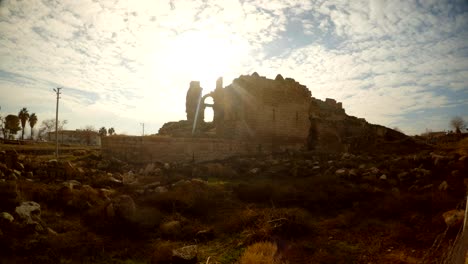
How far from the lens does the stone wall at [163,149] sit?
13352 mm

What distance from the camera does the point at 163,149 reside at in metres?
13.8

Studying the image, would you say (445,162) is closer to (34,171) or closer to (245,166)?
(245,166)

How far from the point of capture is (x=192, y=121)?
26.0 m

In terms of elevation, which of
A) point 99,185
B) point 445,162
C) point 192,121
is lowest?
point 99,185

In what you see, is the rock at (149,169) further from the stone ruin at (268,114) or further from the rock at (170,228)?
the rock at (170,228)

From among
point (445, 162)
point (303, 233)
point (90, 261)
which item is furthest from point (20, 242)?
point (445, 162)

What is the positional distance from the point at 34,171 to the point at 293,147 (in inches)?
533

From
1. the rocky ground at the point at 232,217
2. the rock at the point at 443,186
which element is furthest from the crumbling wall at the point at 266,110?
the rock at the point at 443,186

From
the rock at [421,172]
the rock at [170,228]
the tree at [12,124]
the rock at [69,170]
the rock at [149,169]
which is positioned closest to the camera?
the rock at [170,228]

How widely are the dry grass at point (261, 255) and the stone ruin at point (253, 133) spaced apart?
9.70 metres

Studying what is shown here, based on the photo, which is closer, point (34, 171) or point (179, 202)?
point (179, 202)

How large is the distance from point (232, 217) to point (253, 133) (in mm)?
10619

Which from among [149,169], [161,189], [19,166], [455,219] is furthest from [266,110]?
[455,219]

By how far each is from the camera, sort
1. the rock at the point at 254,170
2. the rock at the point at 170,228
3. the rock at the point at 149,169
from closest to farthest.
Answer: the rock at the point at 170,228, the rock at the point at 149,169, the rock at the point at 254,170
